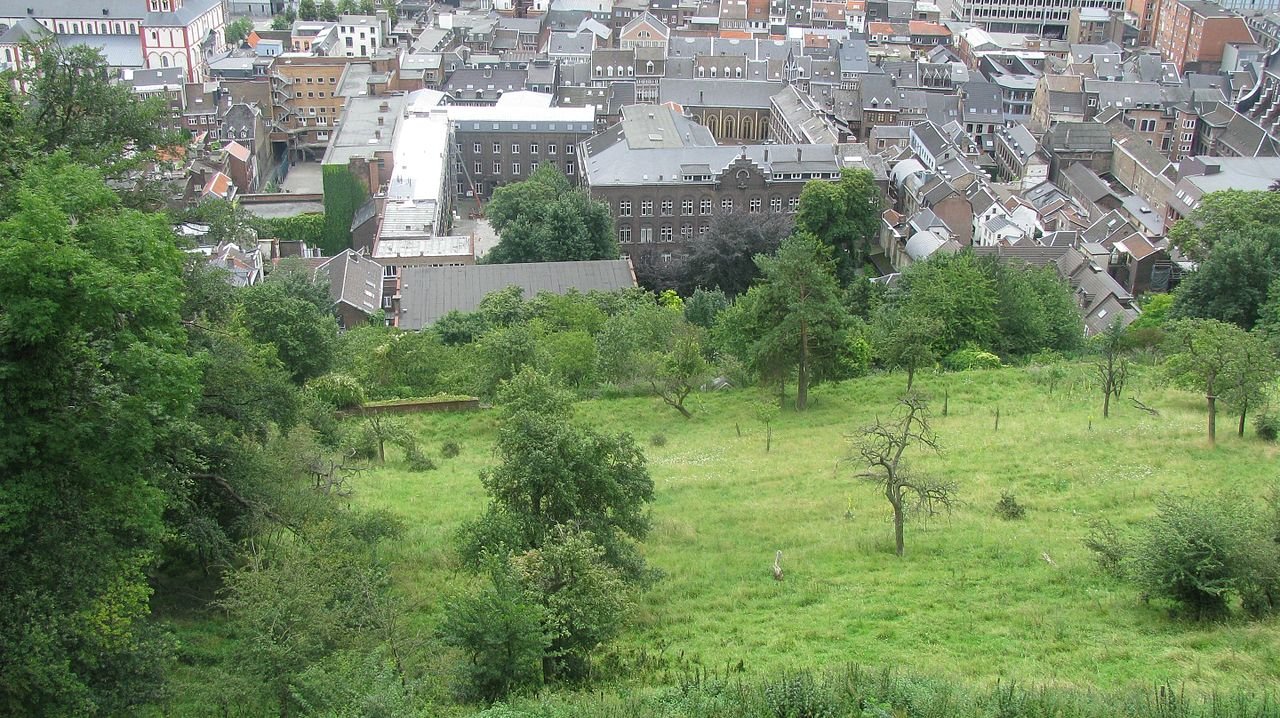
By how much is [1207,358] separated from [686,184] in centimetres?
4494

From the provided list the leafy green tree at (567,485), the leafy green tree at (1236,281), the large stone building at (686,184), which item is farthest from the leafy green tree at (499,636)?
Answer: the large stone building at (686,184)

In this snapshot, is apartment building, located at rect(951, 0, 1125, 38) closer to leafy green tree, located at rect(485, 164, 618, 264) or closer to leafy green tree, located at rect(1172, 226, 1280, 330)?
leafy green tree, located at rect(485, 164, 618, 264)

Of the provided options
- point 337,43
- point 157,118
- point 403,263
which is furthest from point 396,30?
point 157,118

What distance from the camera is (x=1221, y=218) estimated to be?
5941cm

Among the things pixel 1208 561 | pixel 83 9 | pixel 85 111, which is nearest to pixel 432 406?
pixel 85 111

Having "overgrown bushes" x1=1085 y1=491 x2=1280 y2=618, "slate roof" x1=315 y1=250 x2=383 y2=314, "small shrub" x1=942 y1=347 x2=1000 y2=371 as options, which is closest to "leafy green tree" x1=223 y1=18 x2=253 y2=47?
"slate roof" x1=315 y1=250 x2=383 y2=314

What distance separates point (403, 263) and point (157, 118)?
40392 mm

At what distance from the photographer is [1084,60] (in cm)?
10619

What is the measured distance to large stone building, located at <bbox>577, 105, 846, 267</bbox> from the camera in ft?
230

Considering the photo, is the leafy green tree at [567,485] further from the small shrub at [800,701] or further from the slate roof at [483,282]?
the slate roof at [483,282]

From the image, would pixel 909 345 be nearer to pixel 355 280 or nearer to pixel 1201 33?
pixel 355 280

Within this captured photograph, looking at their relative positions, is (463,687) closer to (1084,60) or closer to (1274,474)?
(1274,474)

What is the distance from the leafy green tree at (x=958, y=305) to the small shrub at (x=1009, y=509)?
57.8ft

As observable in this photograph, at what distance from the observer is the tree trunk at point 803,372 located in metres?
→ 35.3
